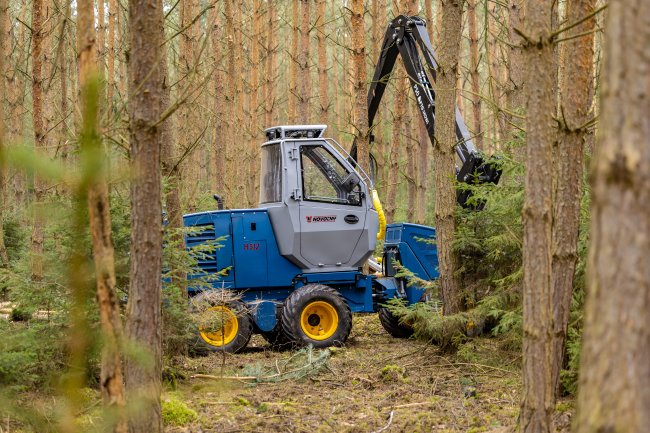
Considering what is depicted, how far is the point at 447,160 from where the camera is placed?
945 centimetres

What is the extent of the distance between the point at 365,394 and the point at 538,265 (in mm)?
3299

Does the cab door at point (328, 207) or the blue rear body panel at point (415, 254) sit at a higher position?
the cab door at point (328, 207)

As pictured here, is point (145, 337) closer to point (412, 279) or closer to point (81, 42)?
point (81, 42)

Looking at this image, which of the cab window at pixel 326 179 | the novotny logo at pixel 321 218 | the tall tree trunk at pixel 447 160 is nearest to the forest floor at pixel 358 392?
the tall tree trunk at pixel 447 160

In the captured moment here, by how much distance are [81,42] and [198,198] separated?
12.2 meters

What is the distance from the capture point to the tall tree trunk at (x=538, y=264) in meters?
4.93

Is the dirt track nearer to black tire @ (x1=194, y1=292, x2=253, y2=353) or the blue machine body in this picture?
black tire @ (x1=194, y1=292, x2=253, y2=353)

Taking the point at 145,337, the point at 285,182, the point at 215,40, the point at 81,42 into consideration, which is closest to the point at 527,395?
the point at 145,337

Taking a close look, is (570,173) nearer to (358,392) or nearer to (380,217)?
(358,392)

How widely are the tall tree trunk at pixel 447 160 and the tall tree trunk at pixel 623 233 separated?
21.9 ft

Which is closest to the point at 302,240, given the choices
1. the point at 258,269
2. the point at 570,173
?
the point at 258,269

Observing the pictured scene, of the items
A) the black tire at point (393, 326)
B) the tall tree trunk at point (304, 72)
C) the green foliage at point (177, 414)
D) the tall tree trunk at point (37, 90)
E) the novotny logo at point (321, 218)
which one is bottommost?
the green foliage at point (177, 414)

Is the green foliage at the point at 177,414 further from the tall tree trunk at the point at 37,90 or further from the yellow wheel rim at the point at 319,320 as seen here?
the tall tree trunk at the point at 37,90

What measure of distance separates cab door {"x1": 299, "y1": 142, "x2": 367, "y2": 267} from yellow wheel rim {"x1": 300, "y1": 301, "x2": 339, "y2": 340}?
0.64m
